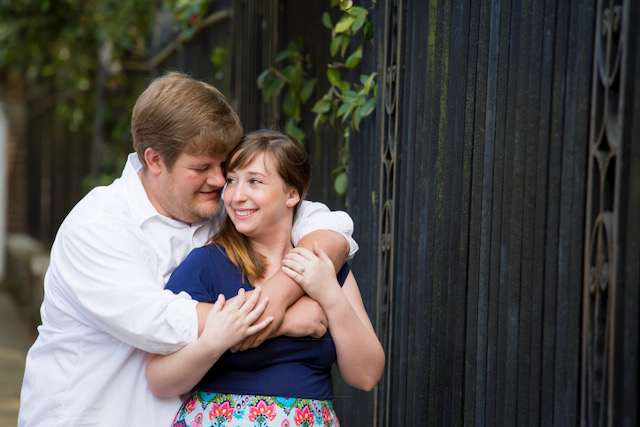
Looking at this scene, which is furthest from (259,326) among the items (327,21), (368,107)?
(327,21)

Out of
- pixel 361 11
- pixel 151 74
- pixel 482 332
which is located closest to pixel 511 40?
pixel 482 332

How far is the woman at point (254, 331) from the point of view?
7.15ft

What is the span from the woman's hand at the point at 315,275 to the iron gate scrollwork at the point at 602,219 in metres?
0.83

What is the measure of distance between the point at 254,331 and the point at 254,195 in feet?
1.39


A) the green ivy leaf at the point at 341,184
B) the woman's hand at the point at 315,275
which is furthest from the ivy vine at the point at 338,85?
the woman's hand at the point at 315,275

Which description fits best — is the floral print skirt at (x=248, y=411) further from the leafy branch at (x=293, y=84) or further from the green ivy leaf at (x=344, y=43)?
the leafy branch at (x=293, y=84)

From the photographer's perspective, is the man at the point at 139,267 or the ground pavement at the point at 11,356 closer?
the man at the point at 139,267

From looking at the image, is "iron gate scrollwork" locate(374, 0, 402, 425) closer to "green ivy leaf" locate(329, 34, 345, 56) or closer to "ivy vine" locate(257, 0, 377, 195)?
"ivy vine" locate(257, 0, 377, 195)

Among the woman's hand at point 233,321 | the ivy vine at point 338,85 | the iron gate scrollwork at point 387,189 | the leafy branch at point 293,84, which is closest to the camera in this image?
the woman's hand at point 233,321

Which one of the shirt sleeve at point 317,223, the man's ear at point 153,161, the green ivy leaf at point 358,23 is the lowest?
the shirt sleeve at point 317,223

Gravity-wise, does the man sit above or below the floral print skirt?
above

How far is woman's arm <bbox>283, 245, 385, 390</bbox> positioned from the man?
0.05 m

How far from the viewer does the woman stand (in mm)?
2180

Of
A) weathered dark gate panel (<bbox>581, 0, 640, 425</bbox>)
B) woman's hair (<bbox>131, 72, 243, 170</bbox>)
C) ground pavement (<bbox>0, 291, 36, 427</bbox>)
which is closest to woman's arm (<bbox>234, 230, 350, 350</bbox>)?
woman's hair (<bbox>131, 72, 243, 170</bbox>)
